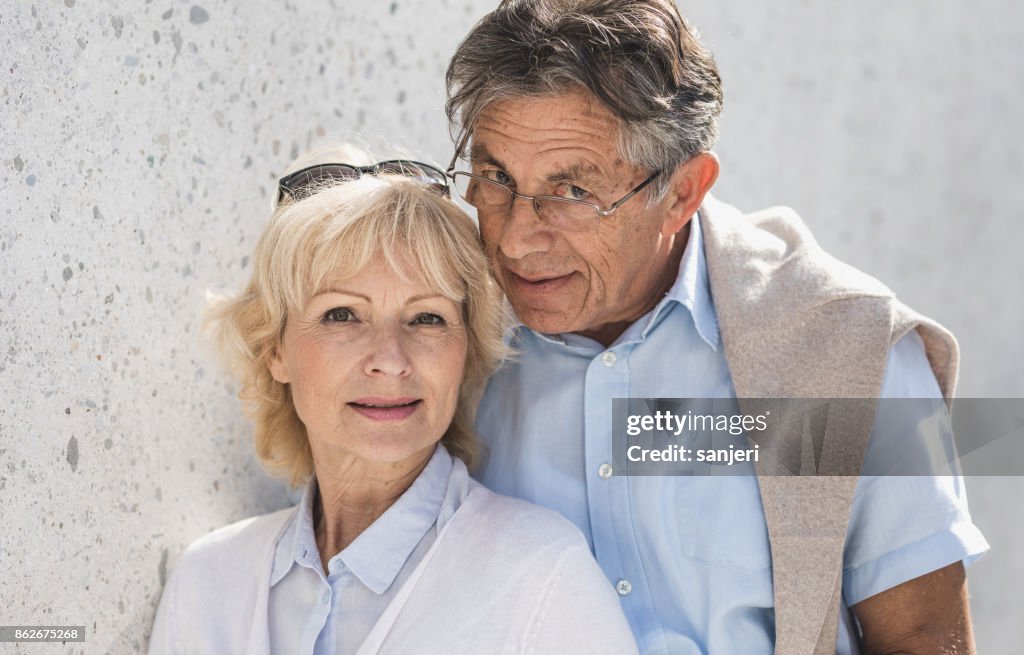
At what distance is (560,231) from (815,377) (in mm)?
634

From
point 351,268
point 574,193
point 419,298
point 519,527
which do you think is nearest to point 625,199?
point 574,193

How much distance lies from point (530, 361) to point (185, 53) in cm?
108

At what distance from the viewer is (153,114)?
2383 millimetres

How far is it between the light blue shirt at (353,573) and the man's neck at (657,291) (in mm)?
482

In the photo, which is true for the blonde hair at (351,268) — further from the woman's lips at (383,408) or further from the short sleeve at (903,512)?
the short sleeve at (903,512)

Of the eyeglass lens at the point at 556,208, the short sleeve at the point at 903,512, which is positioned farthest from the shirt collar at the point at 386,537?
the short sleeve at the point at 903,512

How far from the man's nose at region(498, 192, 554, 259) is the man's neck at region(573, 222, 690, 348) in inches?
13.1

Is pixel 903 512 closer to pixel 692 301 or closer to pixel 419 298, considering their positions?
pixel 692 301

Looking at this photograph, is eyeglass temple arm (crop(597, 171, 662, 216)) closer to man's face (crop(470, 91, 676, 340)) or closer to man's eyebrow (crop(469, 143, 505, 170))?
man's face (crop(470, 91, 676, 340))

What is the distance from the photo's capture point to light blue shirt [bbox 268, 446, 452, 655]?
2270 millimetres

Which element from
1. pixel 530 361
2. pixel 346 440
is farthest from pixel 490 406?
pixel 346 440

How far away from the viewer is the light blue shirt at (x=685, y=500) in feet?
7.50

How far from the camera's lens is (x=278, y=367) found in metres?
2.54

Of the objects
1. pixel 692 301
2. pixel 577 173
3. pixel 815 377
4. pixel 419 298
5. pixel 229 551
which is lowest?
pixel 229 551
